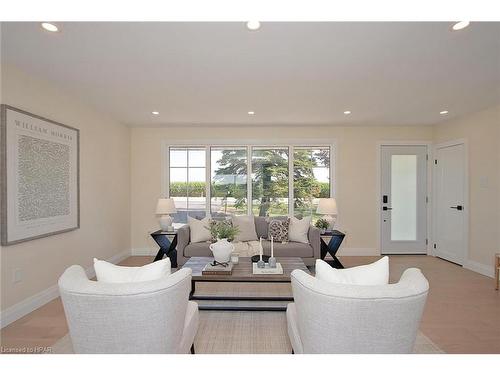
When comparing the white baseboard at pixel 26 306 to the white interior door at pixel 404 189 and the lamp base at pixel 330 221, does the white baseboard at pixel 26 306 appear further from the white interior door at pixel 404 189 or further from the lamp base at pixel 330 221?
the white interior door at pixel 404 189

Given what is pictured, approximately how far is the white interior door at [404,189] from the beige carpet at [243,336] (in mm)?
3259

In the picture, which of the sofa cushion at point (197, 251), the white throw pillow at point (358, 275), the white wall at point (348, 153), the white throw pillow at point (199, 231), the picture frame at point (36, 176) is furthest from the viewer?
the white wall at point (348, 153)

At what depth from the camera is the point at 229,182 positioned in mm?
5508

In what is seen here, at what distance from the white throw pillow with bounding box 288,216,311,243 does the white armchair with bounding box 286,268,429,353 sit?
9.60ft

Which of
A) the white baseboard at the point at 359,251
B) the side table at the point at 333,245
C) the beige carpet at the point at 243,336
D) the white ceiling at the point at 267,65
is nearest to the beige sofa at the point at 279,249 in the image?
the side table at the point at 333,245

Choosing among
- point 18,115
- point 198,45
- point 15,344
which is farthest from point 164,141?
point 15,344

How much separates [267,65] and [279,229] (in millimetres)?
2522

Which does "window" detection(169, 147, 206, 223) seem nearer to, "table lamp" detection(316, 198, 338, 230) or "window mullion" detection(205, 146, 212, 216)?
"window mullion" detection(205, 146, 212, 216)

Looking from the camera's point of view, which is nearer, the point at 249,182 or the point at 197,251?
the point at 197,251

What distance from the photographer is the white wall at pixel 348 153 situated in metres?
5.41

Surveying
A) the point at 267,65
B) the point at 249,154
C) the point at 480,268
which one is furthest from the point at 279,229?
the point at 480,268

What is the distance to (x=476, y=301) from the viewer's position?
10.7 feet

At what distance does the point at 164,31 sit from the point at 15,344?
2.79 meters

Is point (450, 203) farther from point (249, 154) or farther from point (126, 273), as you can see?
point (126, 273)
